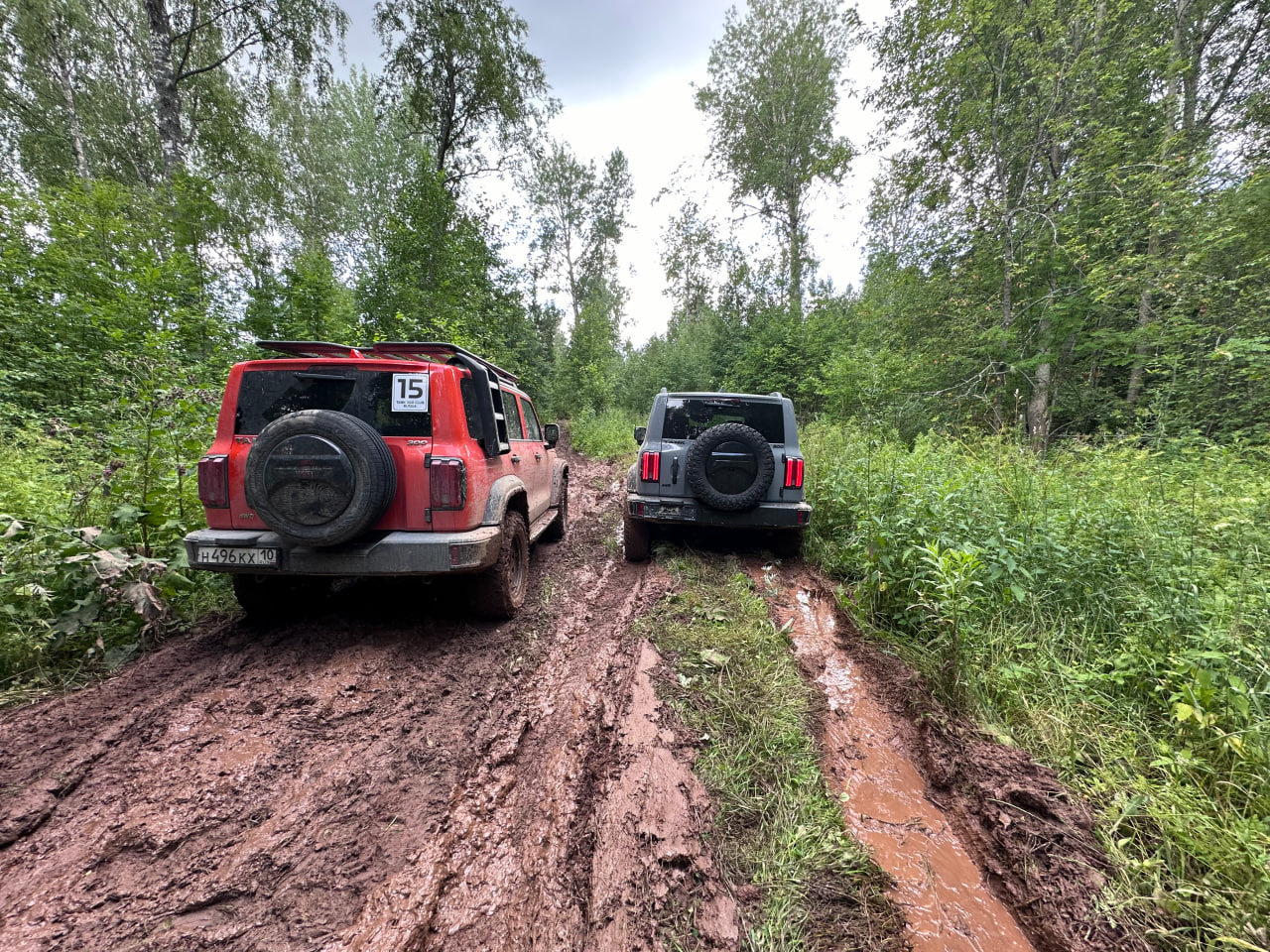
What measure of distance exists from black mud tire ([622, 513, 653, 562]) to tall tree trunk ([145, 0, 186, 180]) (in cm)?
1021

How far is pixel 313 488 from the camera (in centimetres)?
234

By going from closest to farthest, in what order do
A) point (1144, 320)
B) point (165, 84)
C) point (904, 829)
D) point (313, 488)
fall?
point (904, 829), point (313, 488), point (1144, 320), point (165, 84)

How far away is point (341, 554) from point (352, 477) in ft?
1.55

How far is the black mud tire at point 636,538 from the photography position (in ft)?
13.4

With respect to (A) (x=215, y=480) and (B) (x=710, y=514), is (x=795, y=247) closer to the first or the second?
(B) (x=710, y=514)

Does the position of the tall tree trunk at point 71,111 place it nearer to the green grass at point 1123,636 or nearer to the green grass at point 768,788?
the green grass at point 768,788

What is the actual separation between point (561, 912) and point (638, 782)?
474mm

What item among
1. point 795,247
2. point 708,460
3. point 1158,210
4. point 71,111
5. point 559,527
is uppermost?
point 71,111

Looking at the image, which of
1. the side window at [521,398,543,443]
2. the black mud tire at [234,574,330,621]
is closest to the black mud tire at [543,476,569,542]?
the side window at [521,398,543,443]

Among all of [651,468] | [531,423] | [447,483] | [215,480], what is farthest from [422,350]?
[651,468]

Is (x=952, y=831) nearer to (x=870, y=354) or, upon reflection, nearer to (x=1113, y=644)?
(x=1113, y=644)

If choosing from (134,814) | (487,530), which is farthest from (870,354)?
(134,814)

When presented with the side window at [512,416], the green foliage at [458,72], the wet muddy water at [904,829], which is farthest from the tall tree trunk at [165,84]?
the wet muddy water at [904,829]

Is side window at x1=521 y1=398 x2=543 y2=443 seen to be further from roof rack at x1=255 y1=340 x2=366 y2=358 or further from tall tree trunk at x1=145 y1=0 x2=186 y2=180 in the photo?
tall tree trunk at x1=145 y1=0 x2=186 y2=180
